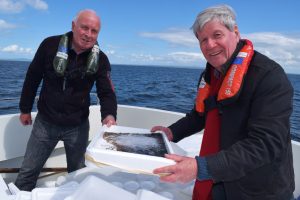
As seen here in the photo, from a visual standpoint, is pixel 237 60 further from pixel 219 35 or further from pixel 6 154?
pixel 6 154

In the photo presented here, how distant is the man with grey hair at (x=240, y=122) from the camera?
154 cm

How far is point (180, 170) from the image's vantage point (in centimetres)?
157

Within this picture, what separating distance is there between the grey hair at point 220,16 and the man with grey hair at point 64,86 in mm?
1520

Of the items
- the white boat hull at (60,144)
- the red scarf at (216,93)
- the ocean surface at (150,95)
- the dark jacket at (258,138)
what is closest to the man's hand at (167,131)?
the red scarf at (216,93)

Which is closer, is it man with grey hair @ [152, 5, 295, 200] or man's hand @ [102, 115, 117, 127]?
man with grey hair @ [152, 5, 295, 200]

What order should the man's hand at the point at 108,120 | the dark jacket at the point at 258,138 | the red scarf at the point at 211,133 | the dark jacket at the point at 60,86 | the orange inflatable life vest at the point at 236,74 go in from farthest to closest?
the dark jacket at the point at 60,86
the man's hand at the point at 108,120
the red scarf at the point at 211,133
the orange inflatable life vest at the point at 236,74
the dark jacket at the point at 258,138

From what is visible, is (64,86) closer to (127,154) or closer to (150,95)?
(127,154)


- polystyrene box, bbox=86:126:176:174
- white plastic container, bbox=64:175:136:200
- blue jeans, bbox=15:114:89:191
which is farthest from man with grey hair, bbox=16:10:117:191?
polystyrene box, bbox=86:126:176:174

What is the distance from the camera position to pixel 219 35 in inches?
68.2

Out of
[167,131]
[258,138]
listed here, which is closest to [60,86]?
[167,131]

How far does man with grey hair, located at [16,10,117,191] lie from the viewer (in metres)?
3.03

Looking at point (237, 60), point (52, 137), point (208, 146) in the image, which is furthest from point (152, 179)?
point (237, 60)

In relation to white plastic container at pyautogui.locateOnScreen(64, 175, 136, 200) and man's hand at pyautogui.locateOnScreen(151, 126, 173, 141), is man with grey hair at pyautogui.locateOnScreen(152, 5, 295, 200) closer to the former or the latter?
man's hand at pyautogui.locateOnScreen(151, 126, 173, 141)

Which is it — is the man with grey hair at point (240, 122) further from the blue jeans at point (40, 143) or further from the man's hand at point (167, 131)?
the blue jeans at point (40, 143)
